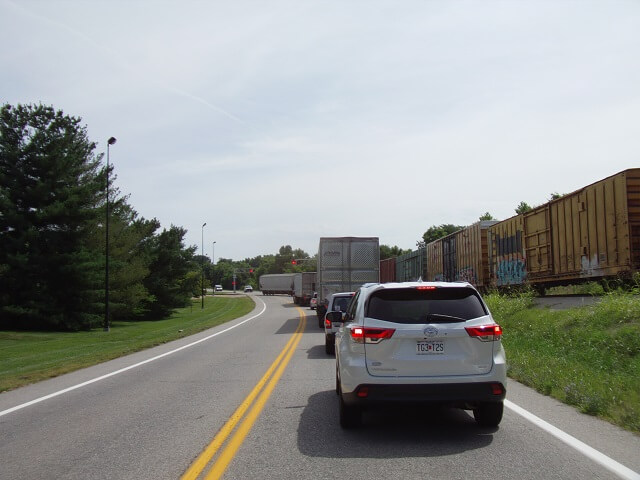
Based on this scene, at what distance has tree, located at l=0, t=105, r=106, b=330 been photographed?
32.6 meters

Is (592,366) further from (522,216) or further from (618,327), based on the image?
(522,216)

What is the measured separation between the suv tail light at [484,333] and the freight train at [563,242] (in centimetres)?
1131

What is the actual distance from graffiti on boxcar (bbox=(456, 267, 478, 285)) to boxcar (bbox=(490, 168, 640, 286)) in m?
3.07

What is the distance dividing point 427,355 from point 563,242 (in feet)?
49.8

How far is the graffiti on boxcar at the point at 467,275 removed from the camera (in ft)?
95.3

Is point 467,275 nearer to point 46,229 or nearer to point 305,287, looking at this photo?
point 46,229

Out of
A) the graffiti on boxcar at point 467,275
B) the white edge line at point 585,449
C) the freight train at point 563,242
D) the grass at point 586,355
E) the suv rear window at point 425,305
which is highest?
the freight train at point 563,242

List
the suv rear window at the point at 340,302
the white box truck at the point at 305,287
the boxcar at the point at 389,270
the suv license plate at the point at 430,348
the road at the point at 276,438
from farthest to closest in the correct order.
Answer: the white box truck at the point at 305,287 → the boxcar at the point at 389,270 → the suv rear window at the point at 340,302 → the suv license plate at the point at 430,348 → the road at the point at 276,438

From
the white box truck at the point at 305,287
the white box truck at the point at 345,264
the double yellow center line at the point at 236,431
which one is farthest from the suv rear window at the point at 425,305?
the white box truck at the point at 305,287

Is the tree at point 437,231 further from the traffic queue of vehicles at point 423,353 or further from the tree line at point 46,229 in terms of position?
the traffic queue of vehicles at point 423,353

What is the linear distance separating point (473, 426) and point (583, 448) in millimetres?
1461

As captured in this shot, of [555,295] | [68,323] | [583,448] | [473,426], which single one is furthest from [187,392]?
[68,323]

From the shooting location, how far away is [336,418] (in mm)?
7836

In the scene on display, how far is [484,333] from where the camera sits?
6.69 m
